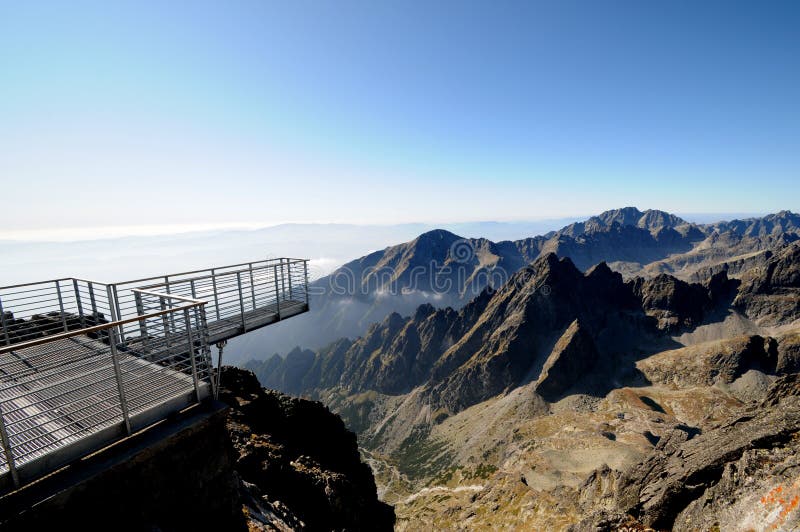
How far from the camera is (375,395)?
191 meters

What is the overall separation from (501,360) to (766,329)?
113m

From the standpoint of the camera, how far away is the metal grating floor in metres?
7.33

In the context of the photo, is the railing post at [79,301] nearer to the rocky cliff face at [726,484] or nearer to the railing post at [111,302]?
the railing post at [111,302]

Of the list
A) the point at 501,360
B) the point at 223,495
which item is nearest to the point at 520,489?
the point at 223,495

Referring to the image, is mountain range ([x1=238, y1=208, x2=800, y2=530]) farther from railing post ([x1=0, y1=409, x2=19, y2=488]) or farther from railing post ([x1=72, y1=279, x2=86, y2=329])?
railing post ([x1=72, y1=279, x2=86, y2=329])

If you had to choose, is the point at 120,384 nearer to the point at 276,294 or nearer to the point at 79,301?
the point at 79,301

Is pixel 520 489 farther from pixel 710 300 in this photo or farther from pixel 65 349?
pixel 710 300

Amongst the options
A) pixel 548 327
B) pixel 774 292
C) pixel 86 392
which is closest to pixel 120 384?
pixel 86 392

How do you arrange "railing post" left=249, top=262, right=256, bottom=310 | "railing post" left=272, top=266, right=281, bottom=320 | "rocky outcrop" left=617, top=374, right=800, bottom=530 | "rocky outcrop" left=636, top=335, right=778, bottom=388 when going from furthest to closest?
"rocky outcrop" left=636, top=335, right=778, bottom=388
"rocky outcrop" left=617, top=374, right=800, bottom=530
"railing post" left=272, top=266, right=281, bottom=320
"railing post" left=249, top=262, right=256, bottom=310

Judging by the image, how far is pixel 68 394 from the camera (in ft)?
31.3

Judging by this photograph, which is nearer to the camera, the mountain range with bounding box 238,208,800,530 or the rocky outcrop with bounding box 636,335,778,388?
the mountain range with bounding box 238,208,800,530

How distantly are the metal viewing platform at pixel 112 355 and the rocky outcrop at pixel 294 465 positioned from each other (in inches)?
Result: 248

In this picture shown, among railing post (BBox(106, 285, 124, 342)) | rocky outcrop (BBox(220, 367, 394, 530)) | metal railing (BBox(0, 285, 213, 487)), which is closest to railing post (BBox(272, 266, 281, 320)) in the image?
metal railing (BBox(0, 285, 213, 487))

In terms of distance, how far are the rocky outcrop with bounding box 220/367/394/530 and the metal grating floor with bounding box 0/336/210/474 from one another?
6.17 m
